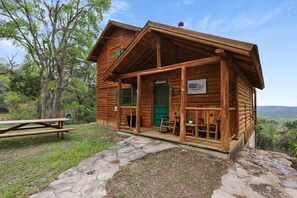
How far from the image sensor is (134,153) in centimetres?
424

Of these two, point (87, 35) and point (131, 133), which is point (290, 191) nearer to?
point (131, 133)

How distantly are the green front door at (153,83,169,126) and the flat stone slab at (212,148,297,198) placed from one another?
11.7 ft

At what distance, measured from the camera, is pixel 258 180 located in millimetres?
3129

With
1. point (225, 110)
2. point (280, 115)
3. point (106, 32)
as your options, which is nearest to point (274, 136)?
point (225, 110)

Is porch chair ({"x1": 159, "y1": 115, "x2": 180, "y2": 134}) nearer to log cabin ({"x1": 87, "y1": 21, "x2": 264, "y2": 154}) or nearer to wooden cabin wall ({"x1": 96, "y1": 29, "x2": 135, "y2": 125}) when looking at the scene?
log cabin ({"x1": 87, "y1": 21, "x2": 264, "y2": 154})

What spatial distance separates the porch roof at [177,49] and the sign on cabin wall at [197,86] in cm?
94

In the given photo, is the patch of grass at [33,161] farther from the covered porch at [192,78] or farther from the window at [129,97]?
the window at [129,97]

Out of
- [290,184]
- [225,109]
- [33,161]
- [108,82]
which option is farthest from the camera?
[108,82]

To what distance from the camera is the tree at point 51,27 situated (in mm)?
11539

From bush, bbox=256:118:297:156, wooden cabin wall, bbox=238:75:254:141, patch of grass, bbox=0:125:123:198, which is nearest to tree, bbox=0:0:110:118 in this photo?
patch of grass, bbox=0:125:123:198

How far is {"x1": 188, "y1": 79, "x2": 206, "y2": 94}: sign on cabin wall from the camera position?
585cm

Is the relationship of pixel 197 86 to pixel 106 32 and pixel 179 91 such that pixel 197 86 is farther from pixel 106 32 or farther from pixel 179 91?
pixel 106 32

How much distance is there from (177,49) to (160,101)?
2.45 meters

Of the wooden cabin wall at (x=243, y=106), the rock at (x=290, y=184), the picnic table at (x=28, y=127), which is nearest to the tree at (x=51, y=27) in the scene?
the picnic table at (x=28, y=127)
